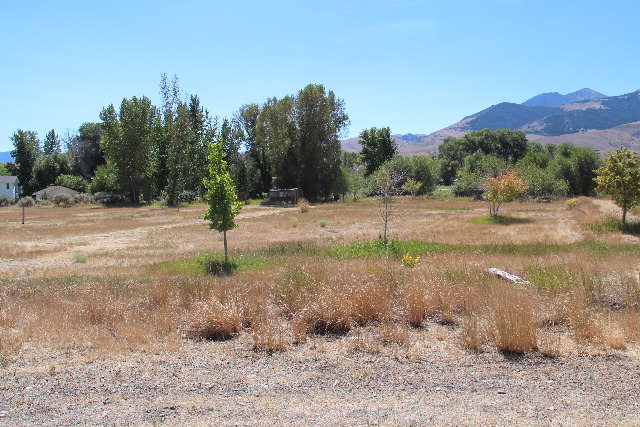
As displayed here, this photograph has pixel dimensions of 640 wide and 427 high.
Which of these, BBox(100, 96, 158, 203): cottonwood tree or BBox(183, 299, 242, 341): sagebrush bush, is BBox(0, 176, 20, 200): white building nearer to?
BBox(100, 96, 158, 203): cottonwood tree

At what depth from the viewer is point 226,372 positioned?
19.5 feet

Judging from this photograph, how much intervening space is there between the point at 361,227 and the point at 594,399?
2792cm

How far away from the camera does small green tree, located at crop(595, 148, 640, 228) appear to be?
87.8 feet

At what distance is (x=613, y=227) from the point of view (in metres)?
26.8

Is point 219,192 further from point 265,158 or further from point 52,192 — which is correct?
point 52,192

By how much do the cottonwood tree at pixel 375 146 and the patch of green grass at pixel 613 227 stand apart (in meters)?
76.1

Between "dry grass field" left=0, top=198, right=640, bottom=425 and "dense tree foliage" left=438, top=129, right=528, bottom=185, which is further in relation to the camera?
"dense tree foliage" left=438, top=129, right=528, bottom=185

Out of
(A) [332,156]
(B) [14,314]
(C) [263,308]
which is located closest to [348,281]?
(C) [263,308]

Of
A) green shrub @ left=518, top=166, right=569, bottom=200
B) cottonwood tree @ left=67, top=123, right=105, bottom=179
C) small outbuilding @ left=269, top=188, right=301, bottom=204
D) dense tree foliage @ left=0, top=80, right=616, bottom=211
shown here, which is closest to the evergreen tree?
cottonwood tree @ left=67, top=123, right=105, bottom=179

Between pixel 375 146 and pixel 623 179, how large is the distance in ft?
259

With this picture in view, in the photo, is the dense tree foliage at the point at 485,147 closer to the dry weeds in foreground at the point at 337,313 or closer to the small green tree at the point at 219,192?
the small green tree at the point at 219,192

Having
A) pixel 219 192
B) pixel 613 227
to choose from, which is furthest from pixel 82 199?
pixel 613 227

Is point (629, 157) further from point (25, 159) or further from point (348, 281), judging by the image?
point (25, 159)

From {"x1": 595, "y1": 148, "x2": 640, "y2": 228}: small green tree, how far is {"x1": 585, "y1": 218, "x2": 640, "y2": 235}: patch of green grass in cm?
28
